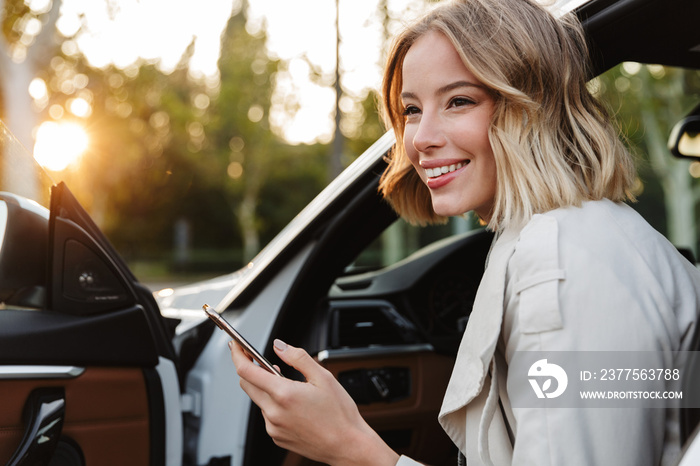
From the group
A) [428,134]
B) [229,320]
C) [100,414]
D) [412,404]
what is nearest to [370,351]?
[412,404]

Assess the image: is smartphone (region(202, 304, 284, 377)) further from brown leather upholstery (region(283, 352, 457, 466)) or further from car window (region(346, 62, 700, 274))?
car window (region(346, 62, 700, 274))

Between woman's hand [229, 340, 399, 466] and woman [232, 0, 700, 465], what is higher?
woman [232, 0, 700, 465]

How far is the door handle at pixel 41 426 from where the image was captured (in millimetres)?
1524

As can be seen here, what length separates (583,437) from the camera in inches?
41.2

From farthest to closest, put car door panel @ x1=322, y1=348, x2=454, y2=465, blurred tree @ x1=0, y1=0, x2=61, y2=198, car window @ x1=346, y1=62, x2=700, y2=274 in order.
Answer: car window @ x1=346, y1=62, x2=700, y2=274
blurred tree @ x1=0, y1=0, x2=61, y2=198
car door panel @ x1=322, y1=348, x2=454, y2=465

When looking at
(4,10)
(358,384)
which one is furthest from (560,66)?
(4,10)

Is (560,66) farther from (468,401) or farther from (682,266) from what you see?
(468,401)

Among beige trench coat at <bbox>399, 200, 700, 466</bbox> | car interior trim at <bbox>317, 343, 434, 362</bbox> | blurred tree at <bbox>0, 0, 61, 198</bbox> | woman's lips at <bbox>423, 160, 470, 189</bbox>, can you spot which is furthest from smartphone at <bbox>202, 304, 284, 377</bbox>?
blurred tree at <bbox>0, 0, 61, 198</bbox>

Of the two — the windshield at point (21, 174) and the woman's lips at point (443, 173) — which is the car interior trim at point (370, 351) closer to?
the woman's lips at point (443, 173)

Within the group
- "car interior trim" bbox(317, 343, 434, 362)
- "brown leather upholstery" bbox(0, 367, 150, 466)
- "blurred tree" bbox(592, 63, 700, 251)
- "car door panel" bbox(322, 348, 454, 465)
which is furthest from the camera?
"blurred tree" bbox(592, 63, 700, 251)

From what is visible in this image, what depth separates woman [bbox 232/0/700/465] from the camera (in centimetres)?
108

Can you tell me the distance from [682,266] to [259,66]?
24545mm

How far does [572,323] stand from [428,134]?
59 centimetres

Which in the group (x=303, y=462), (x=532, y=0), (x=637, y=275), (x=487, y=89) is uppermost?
(x=532, y=0)
